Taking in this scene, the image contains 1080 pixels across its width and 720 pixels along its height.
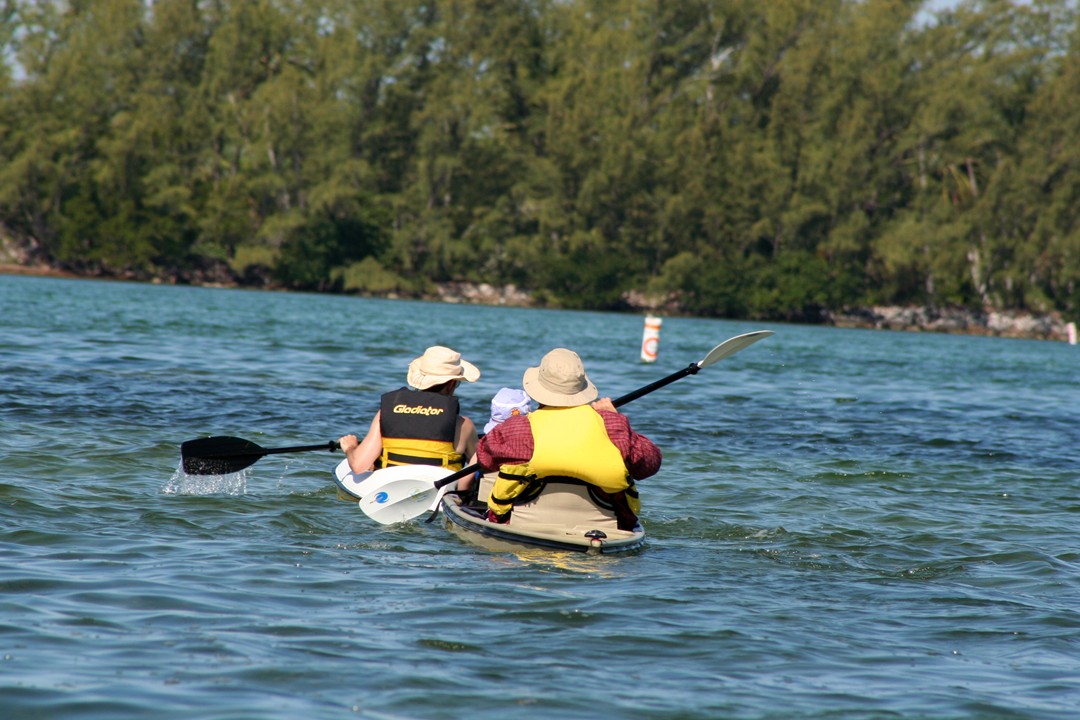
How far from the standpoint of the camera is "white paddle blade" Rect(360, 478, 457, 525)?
28.0 feet

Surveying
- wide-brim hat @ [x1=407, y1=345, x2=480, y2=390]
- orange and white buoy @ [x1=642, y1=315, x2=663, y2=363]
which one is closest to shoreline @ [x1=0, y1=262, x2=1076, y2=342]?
orange and white buoy @ [x1=642, y1=315, x2=663, y2=363]

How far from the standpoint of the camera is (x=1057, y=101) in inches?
2537

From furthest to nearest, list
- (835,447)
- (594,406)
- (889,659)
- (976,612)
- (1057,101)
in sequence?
1. (1057,101)
2. (835,447)
3. (594,406)
4. (976,612)
5. (889,659)

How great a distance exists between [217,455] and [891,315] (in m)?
64.1

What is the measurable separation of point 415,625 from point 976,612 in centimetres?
322

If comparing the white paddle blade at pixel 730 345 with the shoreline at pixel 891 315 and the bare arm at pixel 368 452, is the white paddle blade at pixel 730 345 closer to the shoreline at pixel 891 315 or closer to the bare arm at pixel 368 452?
the bare arm at pixel 368 452

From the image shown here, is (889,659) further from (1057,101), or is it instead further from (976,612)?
(1057,101)

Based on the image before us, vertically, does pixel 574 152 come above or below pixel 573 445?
above

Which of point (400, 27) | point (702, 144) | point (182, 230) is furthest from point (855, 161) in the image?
point (182, 230)

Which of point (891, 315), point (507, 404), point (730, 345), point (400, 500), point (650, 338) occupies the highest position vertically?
point (730, 345)

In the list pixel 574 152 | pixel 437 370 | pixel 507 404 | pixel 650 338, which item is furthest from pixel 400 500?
pixel 574 152

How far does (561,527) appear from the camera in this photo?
25.3 feet

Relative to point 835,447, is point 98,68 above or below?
above

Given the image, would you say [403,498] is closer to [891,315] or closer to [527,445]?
[527,445]
